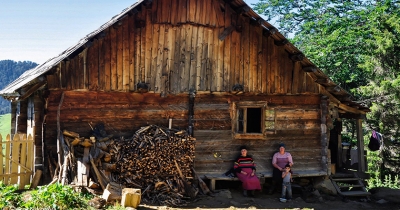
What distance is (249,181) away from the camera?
12.1 m

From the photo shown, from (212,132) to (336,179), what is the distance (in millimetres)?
4847

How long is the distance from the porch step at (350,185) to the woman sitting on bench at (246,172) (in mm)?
3031

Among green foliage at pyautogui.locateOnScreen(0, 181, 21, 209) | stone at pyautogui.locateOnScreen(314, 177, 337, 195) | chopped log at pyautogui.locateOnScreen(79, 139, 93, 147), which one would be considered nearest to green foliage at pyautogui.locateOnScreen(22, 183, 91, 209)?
green foliage at pyautogui.locateOnScreen(0, 181, 21, 209)

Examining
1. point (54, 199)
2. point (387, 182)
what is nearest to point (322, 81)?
point (54, 199)

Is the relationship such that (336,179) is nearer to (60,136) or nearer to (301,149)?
(301,149)

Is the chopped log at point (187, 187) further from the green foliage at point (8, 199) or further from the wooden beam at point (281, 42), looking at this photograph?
the wooden beam at point (281, 42)

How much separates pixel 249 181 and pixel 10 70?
115432 millimetres

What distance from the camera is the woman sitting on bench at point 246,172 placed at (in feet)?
39.6

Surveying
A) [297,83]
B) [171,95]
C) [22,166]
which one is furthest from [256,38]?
[22,166]

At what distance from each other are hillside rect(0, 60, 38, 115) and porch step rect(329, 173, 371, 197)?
349 ft

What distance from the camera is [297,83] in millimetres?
12938

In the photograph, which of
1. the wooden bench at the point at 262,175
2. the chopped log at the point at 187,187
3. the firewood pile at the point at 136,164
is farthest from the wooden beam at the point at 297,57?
the chopped log at the point at 187,187

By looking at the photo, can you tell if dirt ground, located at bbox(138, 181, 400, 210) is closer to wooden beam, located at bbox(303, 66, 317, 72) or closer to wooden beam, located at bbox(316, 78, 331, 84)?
wooden beam, located at bbox(316, 78, 331, 84)

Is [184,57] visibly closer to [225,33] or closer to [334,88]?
[225,33]
